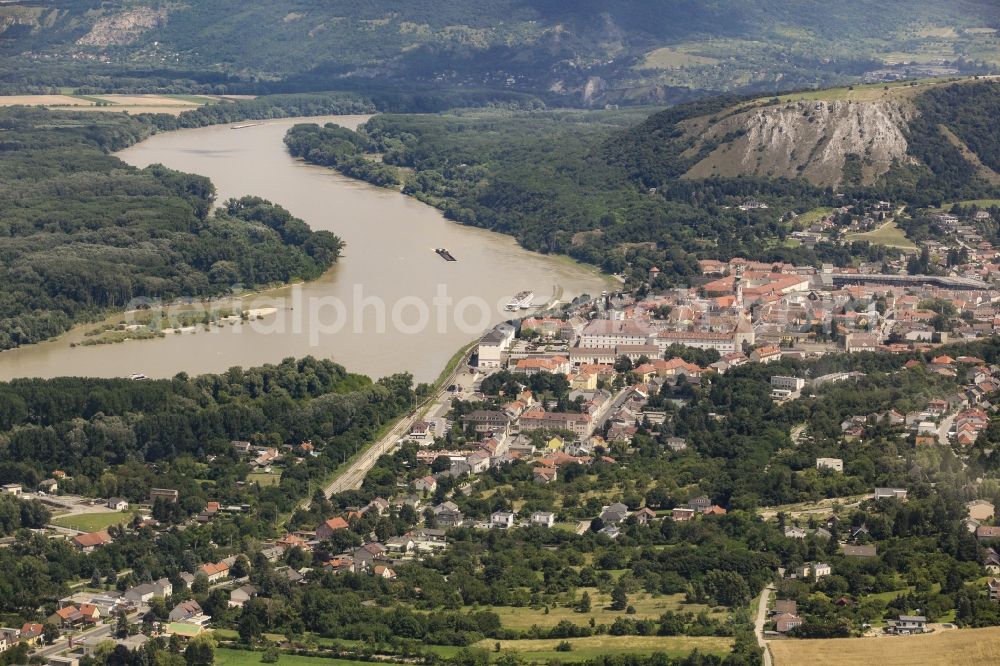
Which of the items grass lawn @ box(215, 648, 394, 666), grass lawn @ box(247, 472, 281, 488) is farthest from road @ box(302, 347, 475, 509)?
grass lawn @ box(215, 648, 394, 666)

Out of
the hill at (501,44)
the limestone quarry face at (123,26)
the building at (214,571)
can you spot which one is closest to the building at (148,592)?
the building at (214,571)

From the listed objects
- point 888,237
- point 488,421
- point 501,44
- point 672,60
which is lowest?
point 488,421

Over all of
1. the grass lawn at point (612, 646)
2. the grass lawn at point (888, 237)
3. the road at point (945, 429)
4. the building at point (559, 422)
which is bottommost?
the grass lawn at point (612, 646)

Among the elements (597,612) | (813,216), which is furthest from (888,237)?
(597,612)

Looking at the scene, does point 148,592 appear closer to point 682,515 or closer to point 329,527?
point 329,527

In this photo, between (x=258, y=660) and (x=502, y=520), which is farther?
(x=502, y=520)

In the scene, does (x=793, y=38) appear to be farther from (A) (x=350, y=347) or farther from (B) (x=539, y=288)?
(A) (x=350, y=347)

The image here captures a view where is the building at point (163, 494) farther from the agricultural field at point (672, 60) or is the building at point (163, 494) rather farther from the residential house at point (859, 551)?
the agricultural field at point (672, 60)
